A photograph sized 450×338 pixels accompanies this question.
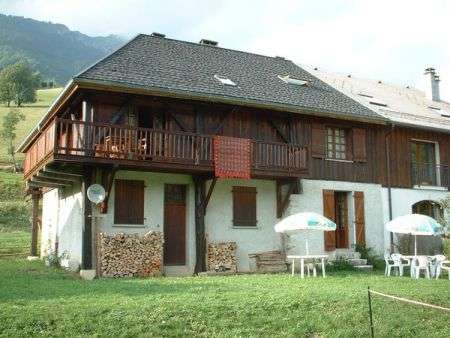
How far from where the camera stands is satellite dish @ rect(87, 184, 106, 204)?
1511 cm

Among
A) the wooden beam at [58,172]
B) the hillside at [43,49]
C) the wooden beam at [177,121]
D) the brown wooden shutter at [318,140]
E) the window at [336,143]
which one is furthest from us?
Answer: the hillside at [43,49]

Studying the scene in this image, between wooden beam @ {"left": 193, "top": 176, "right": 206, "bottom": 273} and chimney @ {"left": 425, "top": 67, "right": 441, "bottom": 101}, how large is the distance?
16.5 m

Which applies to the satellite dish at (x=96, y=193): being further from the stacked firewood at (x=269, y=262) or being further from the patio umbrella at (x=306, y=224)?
the stacked firewood at (x=269, y=262)

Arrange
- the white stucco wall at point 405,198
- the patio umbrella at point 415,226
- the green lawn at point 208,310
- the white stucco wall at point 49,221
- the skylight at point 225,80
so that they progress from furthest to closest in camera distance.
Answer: the white stucco wall at point 405,198
the white stucco wall at point 49,221
the skylight at point 225,80
the patio umbrella at point 415,226
the green lawn at point 208,310

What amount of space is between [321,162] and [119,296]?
11028 mm

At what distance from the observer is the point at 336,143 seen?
20453 mm

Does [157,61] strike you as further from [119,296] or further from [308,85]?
[119,296]

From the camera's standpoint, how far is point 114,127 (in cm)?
1477

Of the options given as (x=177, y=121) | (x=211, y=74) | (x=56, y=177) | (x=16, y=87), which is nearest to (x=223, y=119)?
(x=177, y=121)

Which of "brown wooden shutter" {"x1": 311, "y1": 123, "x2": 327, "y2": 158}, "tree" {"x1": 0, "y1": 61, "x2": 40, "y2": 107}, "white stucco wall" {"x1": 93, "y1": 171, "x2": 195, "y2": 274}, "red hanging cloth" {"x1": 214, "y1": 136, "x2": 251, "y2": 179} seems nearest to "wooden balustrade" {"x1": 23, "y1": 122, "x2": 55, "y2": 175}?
"white stucco wall" {"x1": 93, "y1": 171, "x2": 195, "y2": 274}

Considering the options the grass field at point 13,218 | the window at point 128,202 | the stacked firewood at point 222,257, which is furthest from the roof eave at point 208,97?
the grass field at point 13,218

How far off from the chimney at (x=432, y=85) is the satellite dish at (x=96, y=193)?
19.6m

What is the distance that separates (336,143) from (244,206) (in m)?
4.70

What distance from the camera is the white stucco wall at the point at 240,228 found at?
1739 cm
